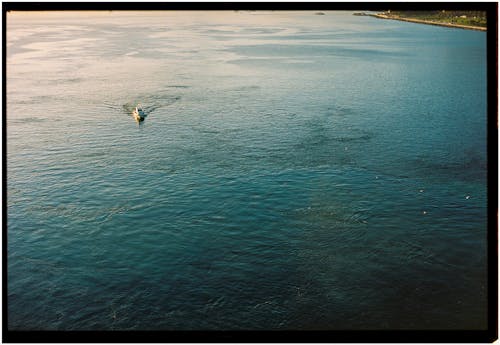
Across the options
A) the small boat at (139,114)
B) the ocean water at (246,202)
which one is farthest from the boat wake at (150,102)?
the small boat at (139,114)

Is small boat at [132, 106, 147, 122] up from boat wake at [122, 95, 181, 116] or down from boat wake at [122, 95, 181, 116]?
down

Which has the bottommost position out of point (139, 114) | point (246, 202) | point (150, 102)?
point (246, 202)

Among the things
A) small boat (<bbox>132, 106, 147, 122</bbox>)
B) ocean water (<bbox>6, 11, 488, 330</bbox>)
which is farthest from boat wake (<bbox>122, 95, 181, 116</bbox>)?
small boat (<bbox>132, 106, 147, 122</bbox>)

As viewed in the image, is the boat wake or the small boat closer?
the small boat

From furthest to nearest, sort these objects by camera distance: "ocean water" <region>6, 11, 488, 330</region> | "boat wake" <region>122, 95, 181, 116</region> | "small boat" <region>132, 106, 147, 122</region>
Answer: "boat wake" <region>122, 95, 181, 116</region> < "small boat" <region>132, 106, 147, 122</region> < "ocean water" <region>6, 11, 488, 330</region>

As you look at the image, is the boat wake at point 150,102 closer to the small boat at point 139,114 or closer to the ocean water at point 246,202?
the ocean water at point 246,202

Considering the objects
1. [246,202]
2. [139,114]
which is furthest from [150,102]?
[246,202]

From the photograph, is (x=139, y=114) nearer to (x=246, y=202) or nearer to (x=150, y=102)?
(x=150, y=102)

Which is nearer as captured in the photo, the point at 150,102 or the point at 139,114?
the point at 139,114

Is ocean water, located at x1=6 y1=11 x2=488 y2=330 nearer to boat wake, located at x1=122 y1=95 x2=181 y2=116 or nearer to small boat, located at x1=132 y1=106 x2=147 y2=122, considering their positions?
boat wake, located at x1=122 y1=95 x2=181 y2=116
